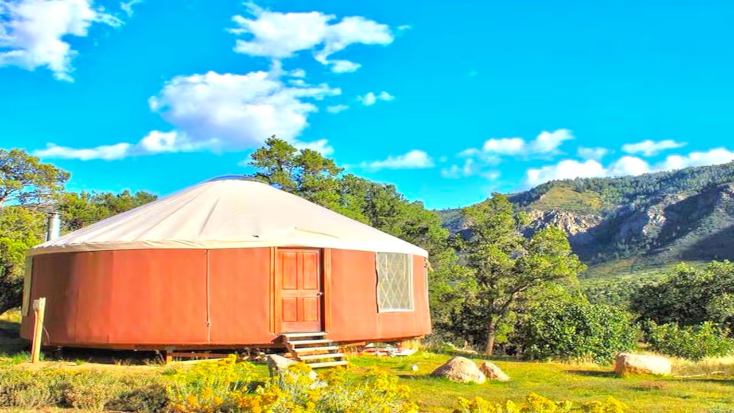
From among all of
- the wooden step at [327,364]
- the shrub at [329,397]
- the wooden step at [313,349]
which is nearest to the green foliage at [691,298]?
the wooden step at [313,349]

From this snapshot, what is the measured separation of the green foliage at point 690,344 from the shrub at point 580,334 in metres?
1.08

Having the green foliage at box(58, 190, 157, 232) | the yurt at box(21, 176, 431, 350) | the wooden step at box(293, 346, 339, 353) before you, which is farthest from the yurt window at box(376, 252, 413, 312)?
the green foliage at box(58, 190, 157, 232)

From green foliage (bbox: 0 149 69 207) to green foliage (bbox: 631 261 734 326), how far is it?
16998mm

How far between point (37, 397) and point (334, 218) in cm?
573

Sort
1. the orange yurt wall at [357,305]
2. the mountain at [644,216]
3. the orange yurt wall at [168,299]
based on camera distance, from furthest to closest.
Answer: the mountain at [644,216], the orange yurt wall at [357,305], the orange yurt wall at [168,299]

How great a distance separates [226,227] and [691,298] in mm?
13351

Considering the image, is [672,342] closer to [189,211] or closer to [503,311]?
[503,311]

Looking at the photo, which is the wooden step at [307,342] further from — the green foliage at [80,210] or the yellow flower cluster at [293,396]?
the green foliage at [80,210]

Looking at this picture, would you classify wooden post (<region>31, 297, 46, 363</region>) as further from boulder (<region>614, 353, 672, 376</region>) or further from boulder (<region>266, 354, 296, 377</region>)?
boulder (<region>614, 353, 672, 376</region>)

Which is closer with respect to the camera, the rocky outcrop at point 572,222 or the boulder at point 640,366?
the boulder at point 640,366

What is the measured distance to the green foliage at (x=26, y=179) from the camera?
1970 cm

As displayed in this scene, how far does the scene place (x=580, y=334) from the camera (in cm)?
1159

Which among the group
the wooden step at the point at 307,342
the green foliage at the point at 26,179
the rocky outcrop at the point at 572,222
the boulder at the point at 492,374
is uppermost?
the rocky outcrop at the point at 572,222

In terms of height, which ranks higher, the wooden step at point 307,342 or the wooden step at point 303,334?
the wooden step at point 303,334
